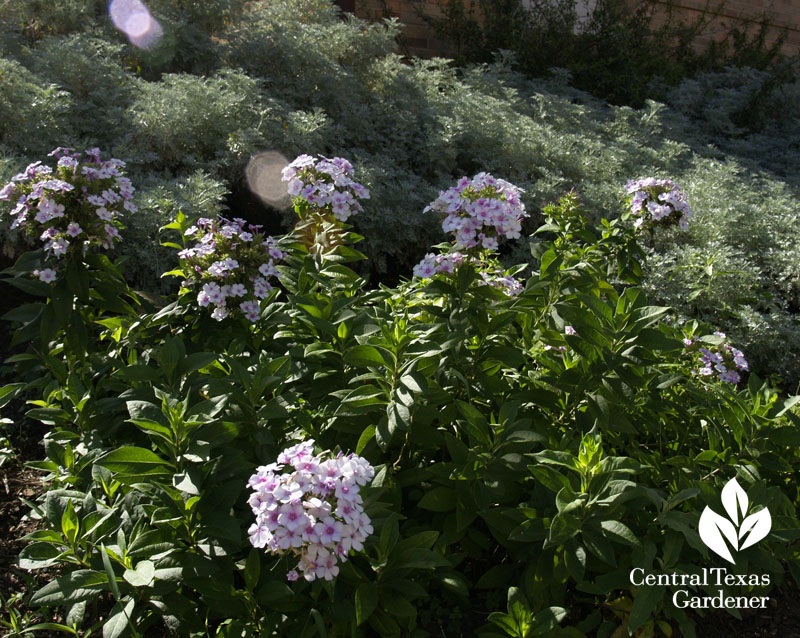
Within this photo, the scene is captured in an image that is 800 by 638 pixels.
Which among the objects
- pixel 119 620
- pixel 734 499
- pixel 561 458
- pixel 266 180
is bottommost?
pixel 266 180

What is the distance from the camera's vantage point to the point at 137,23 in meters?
5.16

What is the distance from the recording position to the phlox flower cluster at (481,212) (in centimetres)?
200

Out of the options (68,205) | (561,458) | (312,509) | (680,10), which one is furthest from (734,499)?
(680,10)

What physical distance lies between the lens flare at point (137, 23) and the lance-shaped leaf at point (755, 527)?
4920mm

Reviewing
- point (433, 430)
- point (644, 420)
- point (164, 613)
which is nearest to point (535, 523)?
point (433, 430)

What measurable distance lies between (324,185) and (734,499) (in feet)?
5.43

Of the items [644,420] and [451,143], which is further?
[451,143]

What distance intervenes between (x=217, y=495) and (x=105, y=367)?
2.82 feet

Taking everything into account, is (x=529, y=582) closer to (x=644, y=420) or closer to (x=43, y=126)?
(x=644, y=420)

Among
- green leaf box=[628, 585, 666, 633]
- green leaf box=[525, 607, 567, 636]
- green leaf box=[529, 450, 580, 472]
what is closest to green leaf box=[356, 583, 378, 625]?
green leaf box=[525, 607, 567, 636]

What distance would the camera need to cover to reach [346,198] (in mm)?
2500

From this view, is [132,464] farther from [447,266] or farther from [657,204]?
[657,204]

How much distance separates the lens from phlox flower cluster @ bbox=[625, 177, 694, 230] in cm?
264

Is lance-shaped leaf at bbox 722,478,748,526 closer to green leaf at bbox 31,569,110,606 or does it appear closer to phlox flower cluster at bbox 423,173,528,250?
phlox flower cluster at bbox 423,173,528,250
